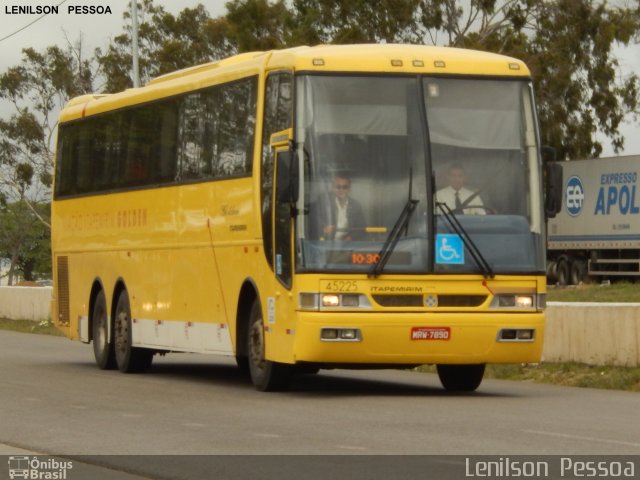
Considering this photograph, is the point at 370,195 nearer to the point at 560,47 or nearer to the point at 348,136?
the point at 348,136

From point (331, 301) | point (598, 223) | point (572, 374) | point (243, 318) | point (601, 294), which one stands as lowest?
point (572, 374)

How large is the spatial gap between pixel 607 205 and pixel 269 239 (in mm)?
37870

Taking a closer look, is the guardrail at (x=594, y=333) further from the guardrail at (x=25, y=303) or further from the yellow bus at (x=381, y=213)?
the guardrail at (x=25, y=303)

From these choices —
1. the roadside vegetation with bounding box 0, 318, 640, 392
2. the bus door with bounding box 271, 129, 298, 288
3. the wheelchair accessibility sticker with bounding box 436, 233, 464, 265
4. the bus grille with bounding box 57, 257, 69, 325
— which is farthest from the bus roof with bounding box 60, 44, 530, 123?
the bus grille with bounding box 57, 257, 69, 325

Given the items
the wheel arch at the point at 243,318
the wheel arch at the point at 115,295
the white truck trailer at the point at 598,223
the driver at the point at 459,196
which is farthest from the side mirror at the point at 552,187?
the white truck trailer at the point at 598,223

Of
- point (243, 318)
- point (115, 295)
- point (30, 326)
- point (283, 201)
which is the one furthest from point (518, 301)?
point (30, 326)

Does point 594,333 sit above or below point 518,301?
below

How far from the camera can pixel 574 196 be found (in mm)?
55406

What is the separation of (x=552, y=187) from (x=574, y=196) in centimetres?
3899

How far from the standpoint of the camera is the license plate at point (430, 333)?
16.4m

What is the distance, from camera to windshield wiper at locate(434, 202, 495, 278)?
A: 54.4 feet

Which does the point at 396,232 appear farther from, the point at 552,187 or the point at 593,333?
the point at 593,333

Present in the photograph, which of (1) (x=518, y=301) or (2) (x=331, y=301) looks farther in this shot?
(1) (x=518, y=301)
